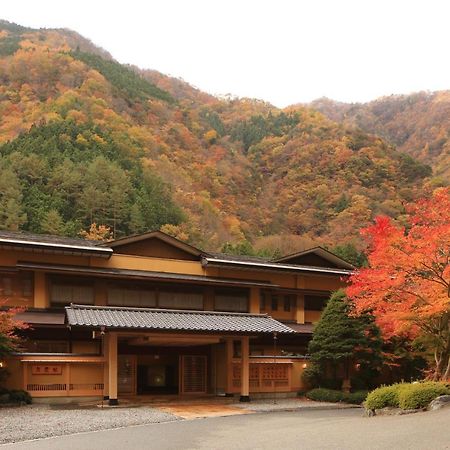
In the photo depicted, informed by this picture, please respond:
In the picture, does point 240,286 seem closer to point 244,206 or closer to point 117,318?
point 117,318

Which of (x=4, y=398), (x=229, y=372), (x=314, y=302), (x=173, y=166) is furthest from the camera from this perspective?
(x=173, y=166)

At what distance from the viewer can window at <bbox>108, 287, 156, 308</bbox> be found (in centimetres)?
2778

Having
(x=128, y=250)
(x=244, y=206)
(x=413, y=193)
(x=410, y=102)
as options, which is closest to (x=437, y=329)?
(x=128, y=250)

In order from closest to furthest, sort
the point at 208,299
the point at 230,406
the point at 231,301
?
the point at 230,406 → the point at 208,299 → the point at 231,301

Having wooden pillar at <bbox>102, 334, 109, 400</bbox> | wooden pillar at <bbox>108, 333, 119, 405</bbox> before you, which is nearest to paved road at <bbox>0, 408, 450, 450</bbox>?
wooden pillar at <bbox>108, 333, 119, 405</bbox>

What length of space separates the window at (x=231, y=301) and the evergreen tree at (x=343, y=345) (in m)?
4.58

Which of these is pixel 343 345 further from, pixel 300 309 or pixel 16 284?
pixel 16 284

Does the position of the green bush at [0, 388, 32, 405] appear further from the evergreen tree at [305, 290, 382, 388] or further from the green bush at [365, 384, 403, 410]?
the evergreen tree at [305, 290, 382, 388]

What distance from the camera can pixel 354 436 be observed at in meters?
13.0

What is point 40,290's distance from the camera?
86.7 feet

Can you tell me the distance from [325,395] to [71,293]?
11.3 m

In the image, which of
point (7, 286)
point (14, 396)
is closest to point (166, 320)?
point (14, 396)

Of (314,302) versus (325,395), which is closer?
(325,395)

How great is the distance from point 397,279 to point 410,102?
97809 mm
